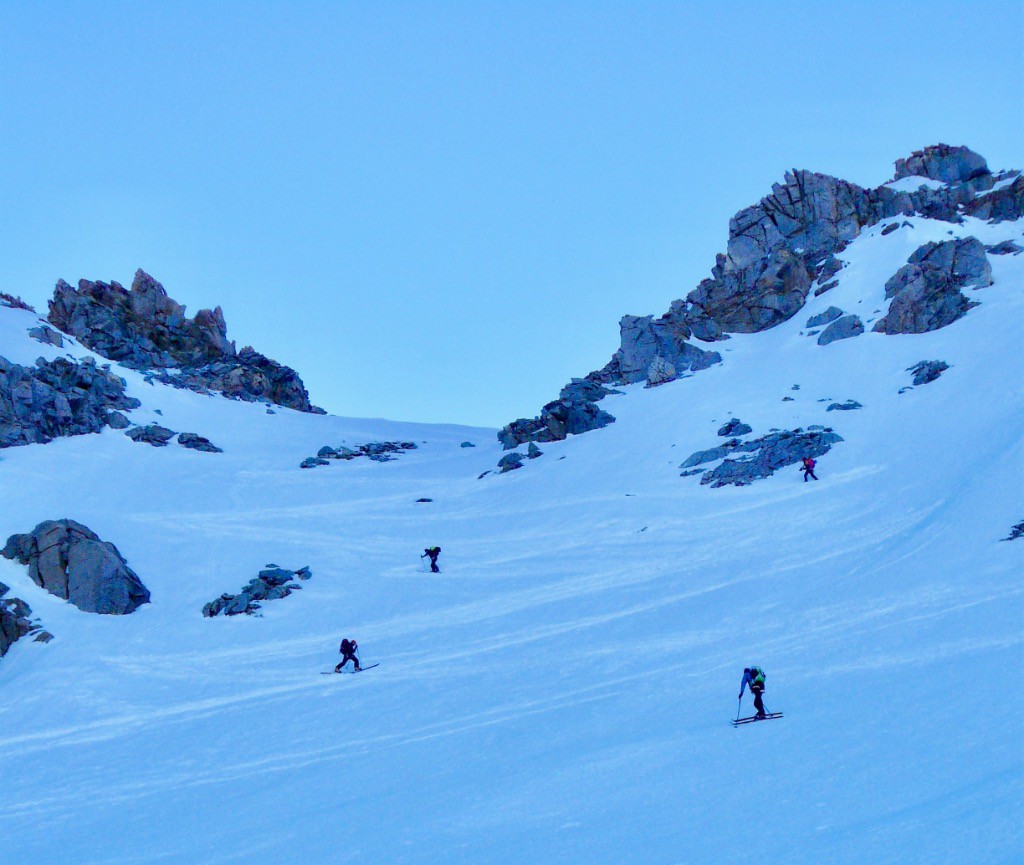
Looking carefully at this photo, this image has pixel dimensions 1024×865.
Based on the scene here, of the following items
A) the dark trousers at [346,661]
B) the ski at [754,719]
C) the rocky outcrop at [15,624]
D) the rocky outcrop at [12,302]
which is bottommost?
the ski at [754,719]

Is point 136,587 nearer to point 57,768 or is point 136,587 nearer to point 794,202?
point 57,768

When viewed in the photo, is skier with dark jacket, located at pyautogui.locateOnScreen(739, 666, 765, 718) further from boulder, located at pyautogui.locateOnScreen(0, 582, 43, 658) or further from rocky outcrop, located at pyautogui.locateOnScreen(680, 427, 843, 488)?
boulder, located at pyautogui.locateOnScreen(0, 582, 43, 658)

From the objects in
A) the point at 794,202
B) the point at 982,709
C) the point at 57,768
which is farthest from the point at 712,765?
the point at 794,202

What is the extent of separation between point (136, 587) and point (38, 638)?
4153 mm

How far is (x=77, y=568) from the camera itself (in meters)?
32.1

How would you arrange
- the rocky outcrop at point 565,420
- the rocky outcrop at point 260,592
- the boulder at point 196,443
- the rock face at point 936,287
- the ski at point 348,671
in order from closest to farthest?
the ski at point 348,671 → the rocky outcrop at point 260,592 → the rock face at point 936,287 → the boulder at point 196,443 → the rocky outcrop at point 565,420

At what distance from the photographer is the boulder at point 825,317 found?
57250 millimetres

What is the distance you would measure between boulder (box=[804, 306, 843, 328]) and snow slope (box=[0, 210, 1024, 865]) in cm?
565

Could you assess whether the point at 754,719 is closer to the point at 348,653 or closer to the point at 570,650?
the point at 570,650

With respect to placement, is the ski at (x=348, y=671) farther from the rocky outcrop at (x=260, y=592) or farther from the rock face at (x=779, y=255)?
the rock face at (x=779, y=255)

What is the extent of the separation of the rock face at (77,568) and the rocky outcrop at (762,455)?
2460 centimetres

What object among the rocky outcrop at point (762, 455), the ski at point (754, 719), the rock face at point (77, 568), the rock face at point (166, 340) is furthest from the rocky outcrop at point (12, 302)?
the ski at point (754, 719)

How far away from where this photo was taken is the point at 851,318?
180 feet

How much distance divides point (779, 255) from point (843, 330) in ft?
42.3
